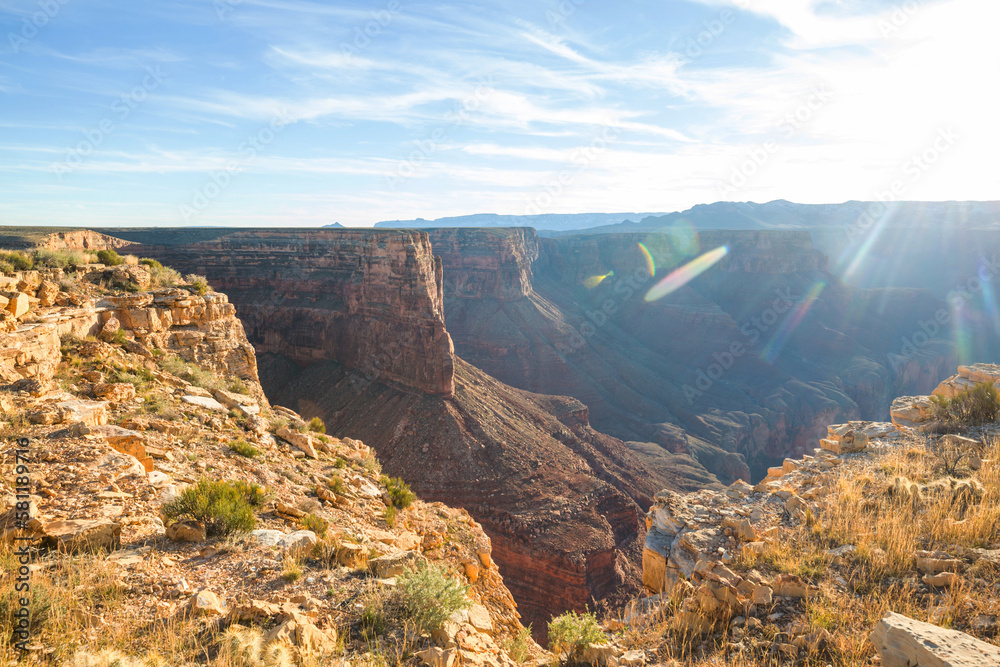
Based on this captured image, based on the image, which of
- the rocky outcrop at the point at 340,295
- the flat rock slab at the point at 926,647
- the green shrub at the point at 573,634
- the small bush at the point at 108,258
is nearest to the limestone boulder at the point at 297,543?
the green shrub at the point at 573,634

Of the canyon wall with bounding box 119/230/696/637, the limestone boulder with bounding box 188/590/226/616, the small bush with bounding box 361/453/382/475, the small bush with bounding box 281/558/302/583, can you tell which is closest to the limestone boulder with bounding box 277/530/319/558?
the small bush with bounding box 281/558/302/583

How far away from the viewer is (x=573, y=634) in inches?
227

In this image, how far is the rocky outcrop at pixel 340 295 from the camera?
3372 cm

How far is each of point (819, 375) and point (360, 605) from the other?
72.6 meters

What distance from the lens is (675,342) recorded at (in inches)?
2844

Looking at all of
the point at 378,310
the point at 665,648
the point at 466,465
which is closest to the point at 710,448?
the point at 466,465

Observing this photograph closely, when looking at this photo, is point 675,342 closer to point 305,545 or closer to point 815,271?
point 815,271

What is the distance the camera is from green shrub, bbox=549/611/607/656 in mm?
5570

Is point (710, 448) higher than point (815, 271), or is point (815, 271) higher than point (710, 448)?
point (815, 271)

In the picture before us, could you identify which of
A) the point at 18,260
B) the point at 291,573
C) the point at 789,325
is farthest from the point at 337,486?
the point at 789,325

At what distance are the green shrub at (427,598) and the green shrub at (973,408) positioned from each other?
10.9 metres

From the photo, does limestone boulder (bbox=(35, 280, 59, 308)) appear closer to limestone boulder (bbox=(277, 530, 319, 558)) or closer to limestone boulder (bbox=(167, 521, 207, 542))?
limestone boulder (bbox=(167, 521, 207, 542))

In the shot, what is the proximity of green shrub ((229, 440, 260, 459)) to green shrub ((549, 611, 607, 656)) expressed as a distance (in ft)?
18.5

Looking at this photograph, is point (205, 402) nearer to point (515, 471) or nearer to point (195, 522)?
point (195, 522)
